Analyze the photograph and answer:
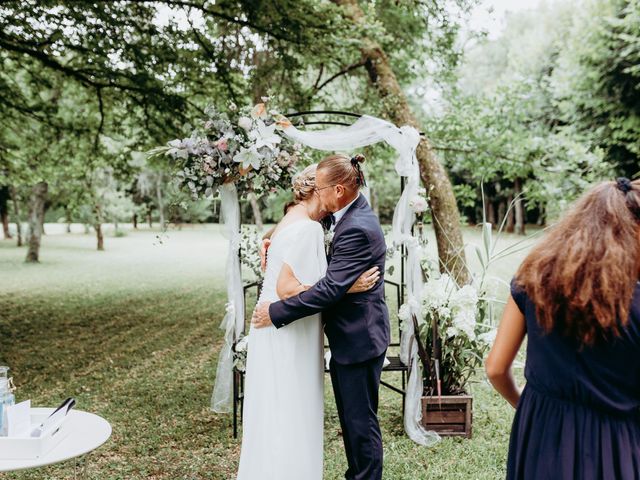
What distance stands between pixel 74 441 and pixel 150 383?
3813 mm

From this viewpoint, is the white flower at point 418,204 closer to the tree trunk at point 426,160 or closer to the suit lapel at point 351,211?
the suit lapel at point 351,211

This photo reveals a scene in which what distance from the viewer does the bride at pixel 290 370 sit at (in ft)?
11.1

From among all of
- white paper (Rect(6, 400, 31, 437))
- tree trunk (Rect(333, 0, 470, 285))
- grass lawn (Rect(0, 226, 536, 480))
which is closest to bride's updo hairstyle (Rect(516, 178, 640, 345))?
white paper (Rect(6, 400, 31, 437))

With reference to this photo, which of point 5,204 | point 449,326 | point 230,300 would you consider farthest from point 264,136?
point 5,204

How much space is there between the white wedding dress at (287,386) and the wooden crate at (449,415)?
1681 mm

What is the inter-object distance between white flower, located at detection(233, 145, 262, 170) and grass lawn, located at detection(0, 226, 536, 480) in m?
2.30

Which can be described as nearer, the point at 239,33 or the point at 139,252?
the point at 239,33

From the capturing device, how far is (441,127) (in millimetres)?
9922

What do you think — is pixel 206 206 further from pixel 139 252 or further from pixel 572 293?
pixel 572 293

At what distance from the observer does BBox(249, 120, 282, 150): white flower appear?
4.34m

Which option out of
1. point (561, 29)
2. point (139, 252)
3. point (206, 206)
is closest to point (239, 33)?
point (561, 29)

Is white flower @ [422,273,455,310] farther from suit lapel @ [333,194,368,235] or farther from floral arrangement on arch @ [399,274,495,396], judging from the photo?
suit lapel @ [333,194,368,235]

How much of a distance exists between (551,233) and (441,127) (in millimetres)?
8428

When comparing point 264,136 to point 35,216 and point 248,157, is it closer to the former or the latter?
point 248,157
